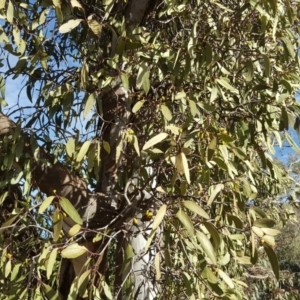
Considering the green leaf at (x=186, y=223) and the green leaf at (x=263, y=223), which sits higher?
the green leaf at (x=186, y=223)

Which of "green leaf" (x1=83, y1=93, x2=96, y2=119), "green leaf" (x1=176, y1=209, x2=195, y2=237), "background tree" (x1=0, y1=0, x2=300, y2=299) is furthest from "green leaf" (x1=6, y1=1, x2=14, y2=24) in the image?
"green leaf" (x1=176, y1=209, x2=195, y2=237)

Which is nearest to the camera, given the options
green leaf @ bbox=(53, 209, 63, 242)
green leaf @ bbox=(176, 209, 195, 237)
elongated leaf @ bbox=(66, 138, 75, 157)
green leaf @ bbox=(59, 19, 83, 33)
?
green leaf @ bbox=(176, 209, 195, 237)

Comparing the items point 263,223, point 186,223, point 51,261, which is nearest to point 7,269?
point 51,261

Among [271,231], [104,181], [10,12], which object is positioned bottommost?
[271,231]

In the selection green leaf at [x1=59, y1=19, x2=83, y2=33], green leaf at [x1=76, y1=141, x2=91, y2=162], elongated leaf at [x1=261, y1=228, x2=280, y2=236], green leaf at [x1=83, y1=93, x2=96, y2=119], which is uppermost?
green leaf at [x1=59, y1=19, x2=83, y2=33]

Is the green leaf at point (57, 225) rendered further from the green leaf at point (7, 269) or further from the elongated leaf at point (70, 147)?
the green leaf at point (7, 269)

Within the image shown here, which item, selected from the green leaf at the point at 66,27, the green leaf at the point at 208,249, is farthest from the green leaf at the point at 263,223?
the green leaf at the point at 66,27

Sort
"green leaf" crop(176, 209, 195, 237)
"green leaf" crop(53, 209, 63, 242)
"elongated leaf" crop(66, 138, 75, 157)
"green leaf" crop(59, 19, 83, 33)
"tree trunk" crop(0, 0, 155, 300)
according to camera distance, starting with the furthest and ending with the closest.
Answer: "tree trunk" crop(0, 0, 155, 300)
"elongated leaf" crop(66, 138, 75, 157)
"green leaf" crop(59, 19, 83, 33)
"green leaf" crop(53, 209, 63, 242)
"green leaf" crop(176, 209, 195, 237)

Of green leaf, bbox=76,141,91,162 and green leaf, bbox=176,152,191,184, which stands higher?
green leaf, bbox=76,141,91,162

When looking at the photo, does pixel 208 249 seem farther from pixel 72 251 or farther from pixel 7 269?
pixel 7 269

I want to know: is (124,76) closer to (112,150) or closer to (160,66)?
(160,66)

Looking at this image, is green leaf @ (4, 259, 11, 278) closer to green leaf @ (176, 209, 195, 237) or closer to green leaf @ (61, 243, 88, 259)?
green leaf @ (61, 243, 88, 259)

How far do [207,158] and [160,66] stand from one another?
1.63 feet

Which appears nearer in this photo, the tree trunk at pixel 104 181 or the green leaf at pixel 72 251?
the green leaf at pixel 72 251
